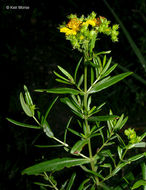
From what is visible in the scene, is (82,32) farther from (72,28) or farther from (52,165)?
(52,165)

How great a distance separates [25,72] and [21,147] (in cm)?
→ 79

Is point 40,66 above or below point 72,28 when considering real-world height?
above

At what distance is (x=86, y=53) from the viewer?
66 centimetres

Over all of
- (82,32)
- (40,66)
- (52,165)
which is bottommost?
(52,165)

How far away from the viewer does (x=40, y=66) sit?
2381 millimetres

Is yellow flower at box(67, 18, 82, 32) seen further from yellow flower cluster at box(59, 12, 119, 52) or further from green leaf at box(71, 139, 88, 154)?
green leaf at box(71, 139, 88, 154)

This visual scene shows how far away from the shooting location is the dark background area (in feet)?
5.79

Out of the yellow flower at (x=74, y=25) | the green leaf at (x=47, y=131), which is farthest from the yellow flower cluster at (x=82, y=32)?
the green leaf at (x=47, y=131)

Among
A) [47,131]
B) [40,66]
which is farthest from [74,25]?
[40,66]

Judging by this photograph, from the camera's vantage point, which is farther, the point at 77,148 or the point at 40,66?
the point at 40,66

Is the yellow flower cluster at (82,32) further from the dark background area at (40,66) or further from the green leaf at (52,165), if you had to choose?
the dark background area at (40,66)

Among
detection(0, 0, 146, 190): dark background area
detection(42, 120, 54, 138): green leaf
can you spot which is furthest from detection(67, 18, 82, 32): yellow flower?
detection(0, 0, 146, 190): dark background area

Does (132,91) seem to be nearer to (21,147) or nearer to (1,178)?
(21,147)

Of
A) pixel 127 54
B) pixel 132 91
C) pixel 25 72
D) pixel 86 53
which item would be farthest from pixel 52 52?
pixel 86 53
